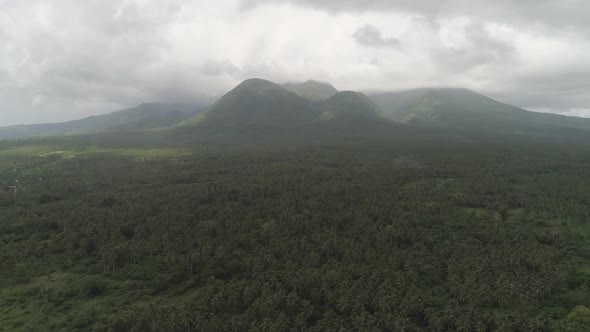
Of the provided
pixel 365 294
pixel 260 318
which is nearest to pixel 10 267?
pixel 260 318

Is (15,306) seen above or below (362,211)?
below

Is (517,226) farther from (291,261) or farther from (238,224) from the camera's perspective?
(238,224)

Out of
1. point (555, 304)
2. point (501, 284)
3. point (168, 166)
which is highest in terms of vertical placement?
point (168, 166)

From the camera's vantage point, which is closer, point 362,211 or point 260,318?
point 260,318

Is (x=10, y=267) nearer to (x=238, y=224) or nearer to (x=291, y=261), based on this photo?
(x=238, y=224)

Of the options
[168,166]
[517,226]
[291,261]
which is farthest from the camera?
[168,166]

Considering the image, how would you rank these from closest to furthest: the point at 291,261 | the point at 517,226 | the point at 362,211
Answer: the point at 291,261
the point at 517,226
the point at 362,211
